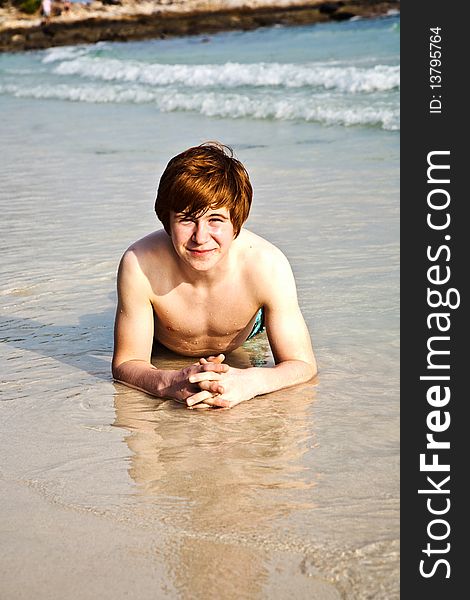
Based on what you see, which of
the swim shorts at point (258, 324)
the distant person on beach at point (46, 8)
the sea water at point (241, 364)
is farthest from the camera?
the distant person on beach at point (46, 8)

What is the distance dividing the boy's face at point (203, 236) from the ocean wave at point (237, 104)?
7.15m

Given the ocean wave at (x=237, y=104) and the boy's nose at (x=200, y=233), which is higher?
the ocean wave at (x=237, y=104)

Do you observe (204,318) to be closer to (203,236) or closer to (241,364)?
(241,364)

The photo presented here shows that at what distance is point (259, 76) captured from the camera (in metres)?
17.6

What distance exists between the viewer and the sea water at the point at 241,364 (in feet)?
9.77

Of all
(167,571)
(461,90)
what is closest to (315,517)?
(167,571)

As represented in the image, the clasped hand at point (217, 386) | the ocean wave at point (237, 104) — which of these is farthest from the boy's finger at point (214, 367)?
the ocean wave at point (237, 104)

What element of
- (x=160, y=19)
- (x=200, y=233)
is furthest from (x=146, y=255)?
(x=160, y=19)

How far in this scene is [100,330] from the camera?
5.35 m

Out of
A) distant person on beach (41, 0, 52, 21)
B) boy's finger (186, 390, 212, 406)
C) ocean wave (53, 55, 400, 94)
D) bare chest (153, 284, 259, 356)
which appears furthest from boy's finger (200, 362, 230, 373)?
distant person on beach (41, 0, 52, 21)

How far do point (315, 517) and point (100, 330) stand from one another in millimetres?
2492

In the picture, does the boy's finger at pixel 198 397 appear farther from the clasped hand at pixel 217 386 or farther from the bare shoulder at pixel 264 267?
the bare shoulder at pixel 264 267

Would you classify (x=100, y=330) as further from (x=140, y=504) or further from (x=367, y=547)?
(x=367, y=547)

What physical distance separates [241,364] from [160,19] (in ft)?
139
